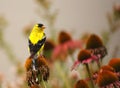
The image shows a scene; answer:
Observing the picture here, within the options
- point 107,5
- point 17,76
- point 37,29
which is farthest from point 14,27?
point 37,29

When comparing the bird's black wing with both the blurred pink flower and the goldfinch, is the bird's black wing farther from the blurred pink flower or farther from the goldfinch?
the blurred pink flower

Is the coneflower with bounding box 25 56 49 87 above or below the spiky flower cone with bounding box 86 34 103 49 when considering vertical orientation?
above

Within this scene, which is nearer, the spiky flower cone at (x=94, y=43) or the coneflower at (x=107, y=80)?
the coneflower at (x=107, y=80)

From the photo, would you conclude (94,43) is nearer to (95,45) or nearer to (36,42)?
(95,45)

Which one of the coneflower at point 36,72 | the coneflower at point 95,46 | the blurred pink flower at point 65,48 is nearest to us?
the coneflower at point 36,72

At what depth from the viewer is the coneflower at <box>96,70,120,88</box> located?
150 centimetres

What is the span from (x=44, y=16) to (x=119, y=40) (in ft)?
2.52

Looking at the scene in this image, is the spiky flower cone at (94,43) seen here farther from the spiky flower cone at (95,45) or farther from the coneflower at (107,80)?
the coneflower at (107,80)

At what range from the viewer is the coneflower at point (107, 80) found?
1502 mm

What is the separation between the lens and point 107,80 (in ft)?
5.02

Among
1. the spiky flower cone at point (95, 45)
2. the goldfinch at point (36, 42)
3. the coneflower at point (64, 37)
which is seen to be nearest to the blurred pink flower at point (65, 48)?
the coneflower at point (64, 37)

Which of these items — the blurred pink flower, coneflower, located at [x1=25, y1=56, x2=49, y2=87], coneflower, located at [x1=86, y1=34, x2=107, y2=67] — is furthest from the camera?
the blurred pink flower

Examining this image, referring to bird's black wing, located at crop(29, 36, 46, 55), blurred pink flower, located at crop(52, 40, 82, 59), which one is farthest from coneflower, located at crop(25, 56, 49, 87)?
blurred pink flower, located at crop(52, 40, 82, 59)

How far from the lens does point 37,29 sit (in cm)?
163
